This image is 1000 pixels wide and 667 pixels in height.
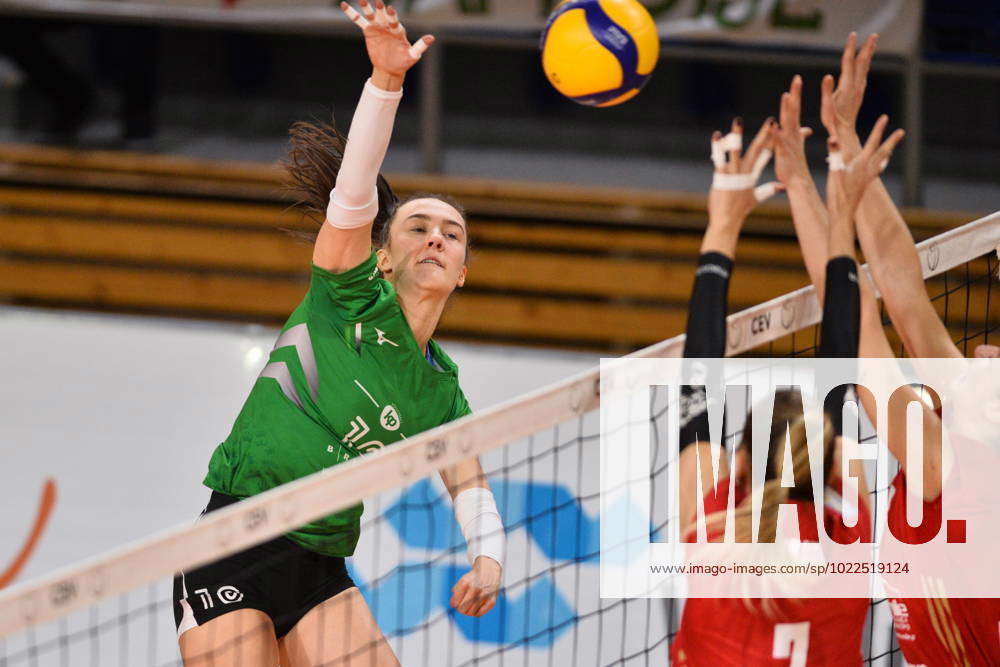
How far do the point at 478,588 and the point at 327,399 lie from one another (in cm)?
59

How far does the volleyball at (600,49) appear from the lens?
12.0 feet

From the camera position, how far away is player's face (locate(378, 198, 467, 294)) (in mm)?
3402

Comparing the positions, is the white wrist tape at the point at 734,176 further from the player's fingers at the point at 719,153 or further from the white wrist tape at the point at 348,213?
the white wrist tape at the point at 348,213

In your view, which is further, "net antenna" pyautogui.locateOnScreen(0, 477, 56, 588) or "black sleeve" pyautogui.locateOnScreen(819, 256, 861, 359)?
"net antenna" pyautogui.locateOnScreen(0, 477, 56, 588)

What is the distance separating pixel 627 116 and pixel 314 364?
5676 millimetres

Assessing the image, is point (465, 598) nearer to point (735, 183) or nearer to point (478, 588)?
point (478, 588)

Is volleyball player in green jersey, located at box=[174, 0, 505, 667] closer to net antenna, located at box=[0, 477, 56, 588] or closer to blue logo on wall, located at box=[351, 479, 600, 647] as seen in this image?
blue logo on wall, located at box=[351, 479, 600, 647]

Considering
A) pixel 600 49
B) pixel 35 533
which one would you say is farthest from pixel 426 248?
pixel 35 533

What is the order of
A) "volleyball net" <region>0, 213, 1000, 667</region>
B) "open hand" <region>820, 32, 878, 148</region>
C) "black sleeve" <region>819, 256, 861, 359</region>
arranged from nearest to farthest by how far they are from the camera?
"black sleeve" <region>819, 256, 861, 359</region>, "open hand" <region>820, 32, 878, 148</region>, "volleyball net" <region>0, 213, 1000, 667</region>

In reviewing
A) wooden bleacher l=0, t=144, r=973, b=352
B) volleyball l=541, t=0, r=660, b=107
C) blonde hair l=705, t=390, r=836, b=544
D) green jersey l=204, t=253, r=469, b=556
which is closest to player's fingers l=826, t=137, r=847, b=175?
blonde hair l=705, t=390, r=836, b=544

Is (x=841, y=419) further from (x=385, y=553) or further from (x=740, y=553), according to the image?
(x=385, y=553)

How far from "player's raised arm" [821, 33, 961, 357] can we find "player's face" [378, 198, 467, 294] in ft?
3.28

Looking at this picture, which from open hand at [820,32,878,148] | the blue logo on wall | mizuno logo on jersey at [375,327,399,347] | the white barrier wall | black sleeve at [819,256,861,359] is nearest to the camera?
black sleeve at [819,256,861,359]

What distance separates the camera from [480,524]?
3375 millimetres
